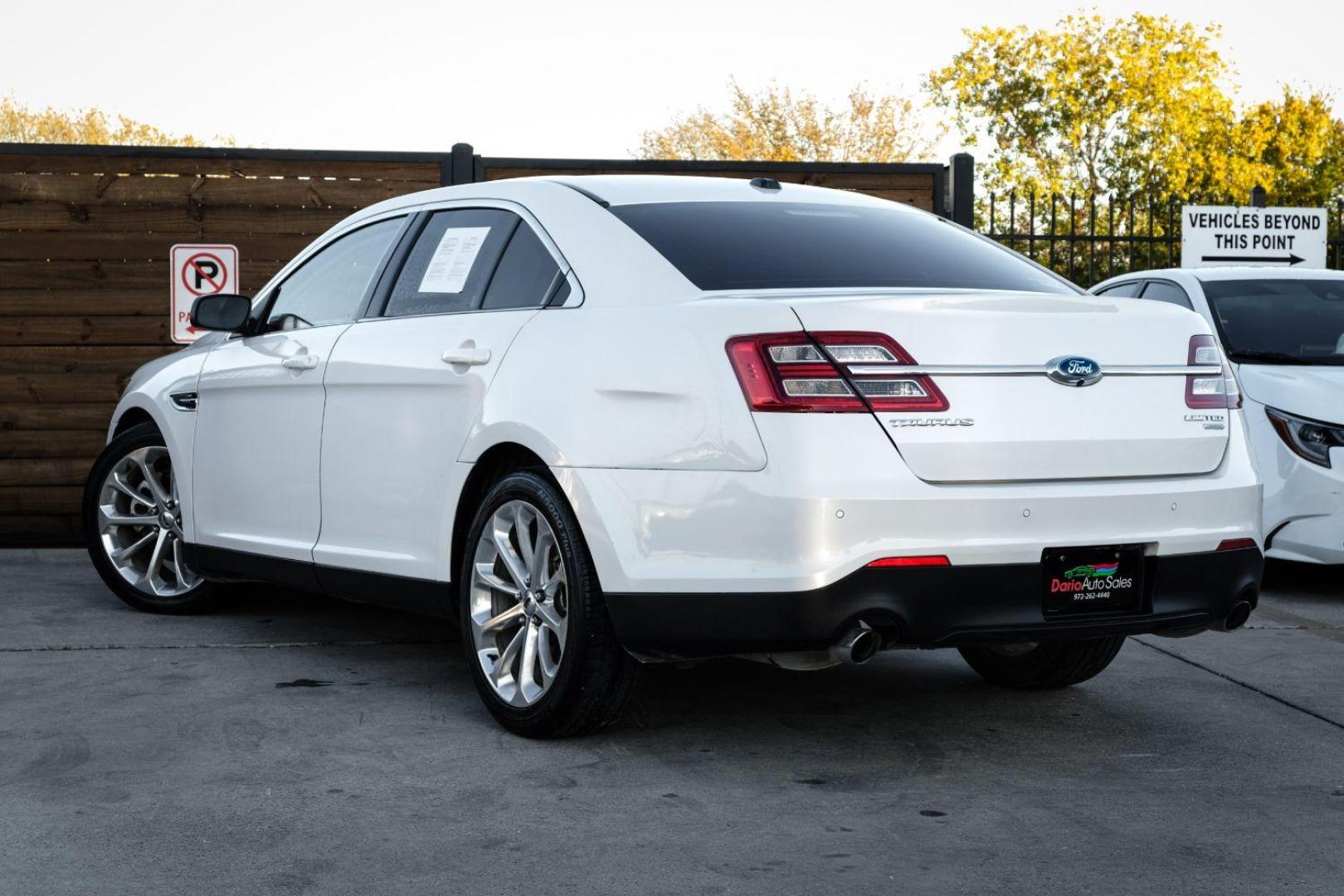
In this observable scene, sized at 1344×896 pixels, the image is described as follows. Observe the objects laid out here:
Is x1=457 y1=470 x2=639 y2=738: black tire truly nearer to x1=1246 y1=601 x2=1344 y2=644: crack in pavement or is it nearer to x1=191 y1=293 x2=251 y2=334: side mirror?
x1=191 y1=293 x2=251 y2=334: side mirror

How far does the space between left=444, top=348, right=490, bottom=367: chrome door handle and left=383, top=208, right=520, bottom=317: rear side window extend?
231 millimetres

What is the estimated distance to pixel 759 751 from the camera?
15.1 feet

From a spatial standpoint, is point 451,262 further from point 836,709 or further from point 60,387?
point 60,387

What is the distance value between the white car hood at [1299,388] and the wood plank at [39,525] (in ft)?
21.0

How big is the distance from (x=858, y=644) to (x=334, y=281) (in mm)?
2747

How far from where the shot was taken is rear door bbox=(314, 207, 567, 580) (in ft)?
16.1

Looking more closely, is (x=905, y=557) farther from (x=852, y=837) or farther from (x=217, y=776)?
(x=217, y=776)

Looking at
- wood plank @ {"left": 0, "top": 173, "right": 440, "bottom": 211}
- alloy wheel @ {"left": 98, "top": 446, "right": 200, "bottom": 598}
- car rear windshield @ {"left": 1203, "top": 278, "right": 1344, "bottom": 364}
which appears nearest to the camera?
alloy wheel @ {"left": 98, "top": 446, "right": 200, "bottom": 598}

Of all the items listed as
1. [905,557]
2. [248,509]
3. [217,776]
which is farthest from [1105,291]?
[217,776]

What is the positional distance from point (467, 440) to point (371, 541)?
0.69 metres

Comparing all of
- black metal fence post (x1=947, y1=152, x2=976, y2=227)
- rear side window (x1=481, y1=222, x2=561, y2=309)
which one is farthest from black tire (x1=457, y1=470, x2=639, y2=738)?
black metal fence post (x1=947, y1=152, x2=976, y2=227)

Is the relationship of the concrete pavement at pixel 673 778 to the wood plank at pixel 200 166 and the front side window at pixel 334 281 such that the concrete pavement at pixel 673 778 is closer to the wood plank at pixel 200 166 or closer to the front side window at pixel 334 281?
the front side window at pixel 334 281

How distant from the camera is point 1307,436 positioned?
767 centimetres

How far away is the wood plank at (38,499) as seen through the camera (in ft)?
31.3
